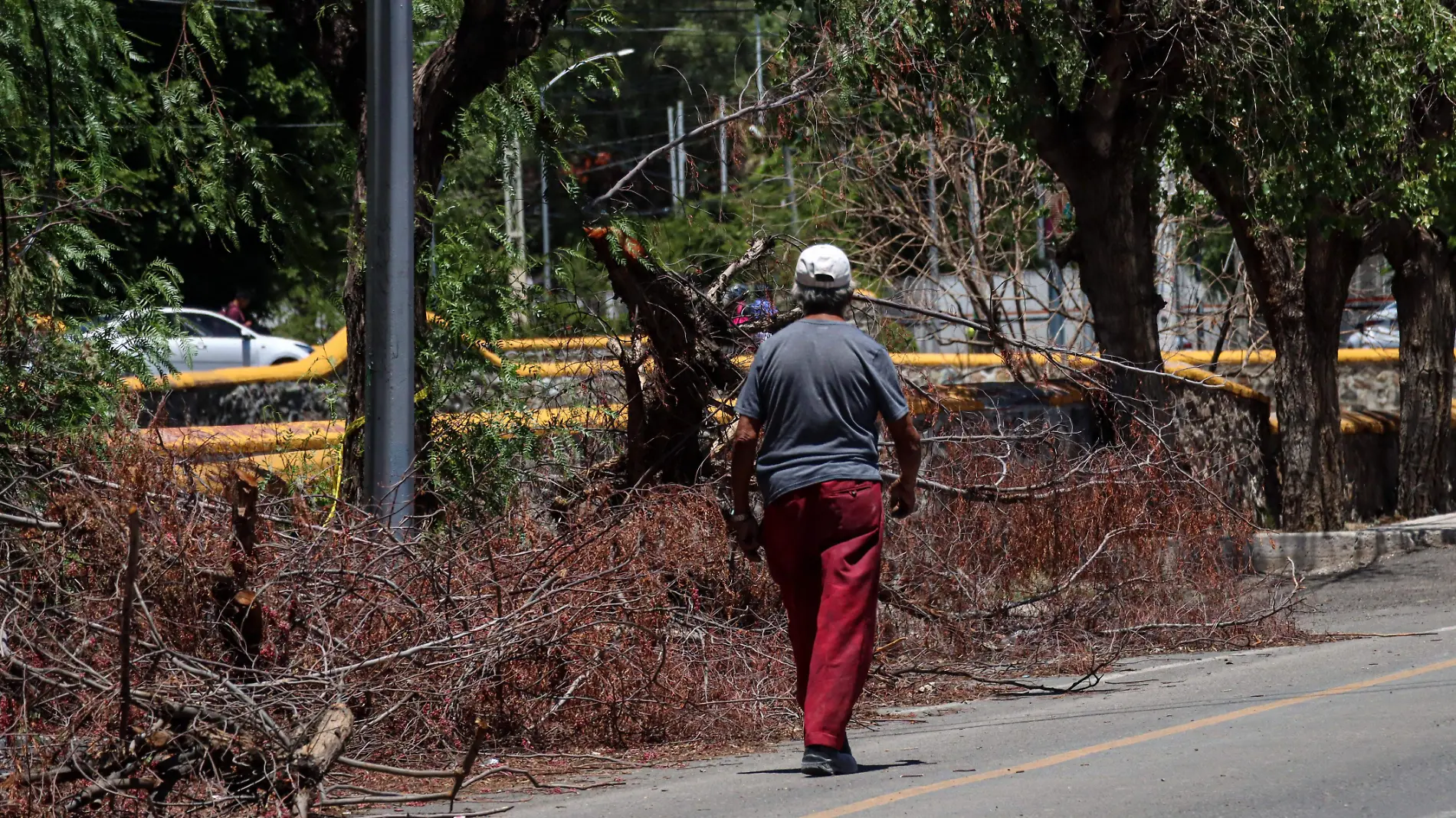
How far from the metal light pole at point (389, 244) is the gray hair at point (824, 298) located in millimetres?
2809

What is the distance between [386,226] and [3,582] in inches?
116

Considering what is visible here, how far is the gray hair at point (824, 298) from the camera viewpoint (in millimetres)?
6754

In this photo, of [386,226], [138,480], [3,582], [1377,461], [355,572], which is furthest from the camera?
[1377,461]

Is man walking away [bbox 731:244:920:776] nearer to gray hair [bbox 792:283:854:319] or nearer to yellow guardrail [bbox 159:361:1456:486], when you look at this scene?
gray hair [bbox 792:283:854:319]

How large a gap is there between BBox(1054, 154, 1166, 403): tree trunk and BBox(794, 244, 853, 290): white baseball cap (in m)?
7.95

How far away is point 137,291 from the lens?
989cm

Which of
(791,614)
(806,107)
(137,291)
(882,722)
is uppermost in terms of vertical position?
(806,107)

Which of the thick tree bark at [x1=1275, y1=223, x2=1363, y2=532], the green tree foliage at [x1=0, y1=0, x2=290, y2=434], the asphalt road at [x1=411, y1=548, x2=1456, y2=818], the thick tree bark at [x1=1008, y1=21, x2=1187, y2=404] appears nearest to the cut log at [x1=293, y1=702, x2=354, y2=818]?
the asphalt road at [x1=411, y1=548, x2=1456, y2=818]

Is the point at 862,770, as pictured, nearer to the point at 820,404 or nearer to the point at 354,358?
the point at 820,404

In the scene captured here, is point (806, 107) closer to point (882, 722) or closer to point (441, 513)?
point (441, 513)

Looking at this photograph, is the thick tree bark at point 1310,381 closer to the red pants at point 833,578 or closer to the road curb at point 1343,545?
the road curb at point 1343,545

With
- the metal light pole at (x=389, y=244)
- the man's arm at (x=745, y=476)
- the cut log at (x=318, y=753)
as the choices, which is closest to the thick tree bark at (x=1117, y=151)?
the metal light pole at (x=389, y=244)

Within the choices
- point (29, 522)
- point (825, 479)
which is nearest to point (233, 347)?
point (29, 522)

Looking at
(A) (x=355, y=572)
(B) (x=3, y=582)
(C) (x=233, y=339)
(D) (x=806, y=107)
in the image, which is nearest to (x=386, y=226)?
(A) (x=355, y=572)
